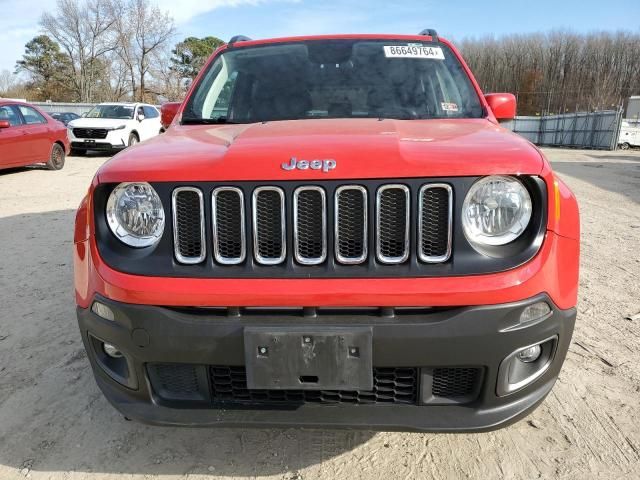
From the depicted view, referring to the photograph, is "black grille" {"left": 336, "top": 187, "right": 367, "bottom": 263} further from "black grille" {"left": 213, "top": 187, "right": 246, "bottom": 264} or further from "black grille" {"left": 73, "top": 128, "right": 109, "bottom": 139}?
"black grille" {"left": 73, "top": 128, "right": 109, "bottom": 139}

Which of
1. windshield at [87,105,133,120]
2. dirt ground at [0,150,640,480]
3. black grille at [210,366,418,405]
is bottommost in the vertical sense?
dirt ground at [0,150,640,480]

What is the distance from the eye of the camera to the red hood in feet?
5.43

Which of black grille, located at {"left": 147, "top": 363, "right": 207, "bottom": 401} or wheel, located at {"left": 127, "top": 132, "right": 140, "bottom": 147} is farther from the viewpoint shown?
wheel, located at {"left": 127, "top": 132, "right": 140, "bottom": 147}

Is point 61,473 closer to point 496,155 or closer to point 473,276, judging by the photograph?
→ point 473,276

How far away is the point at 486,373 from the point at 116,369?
138cm

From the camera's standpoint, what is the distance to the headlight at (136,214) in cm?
180

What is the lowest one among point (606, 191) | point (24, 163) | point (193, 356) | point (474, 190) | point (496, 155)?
point (606, 191)

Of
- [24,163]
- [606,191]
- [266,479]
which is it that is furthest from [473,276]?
[24,163]

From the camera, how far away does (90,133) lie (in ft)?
47.4

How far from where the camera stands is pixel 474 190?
1.70 metres

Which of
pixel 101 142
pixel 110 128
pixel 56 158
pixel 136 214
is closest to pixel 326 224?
pixel 136 214

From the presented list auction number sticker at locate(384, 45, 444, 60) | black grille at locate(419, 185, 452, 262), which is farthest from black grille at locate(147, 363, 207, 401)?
auction number sticker at locate(384, 45, 444, 60)

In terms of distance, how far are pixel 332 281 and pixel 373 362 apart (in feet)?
0.99

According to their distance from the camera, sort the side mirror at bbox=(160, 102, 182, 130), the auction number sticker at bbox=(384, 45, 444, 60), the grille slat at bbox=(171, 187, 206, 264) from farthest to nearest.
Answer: the side mirror at bbox=(160, 102, 182, 130) < the auction number sticker at bbox=(384, 45, 444, 60) < the grille slat at bbox=(171, 187, 206, 264)
